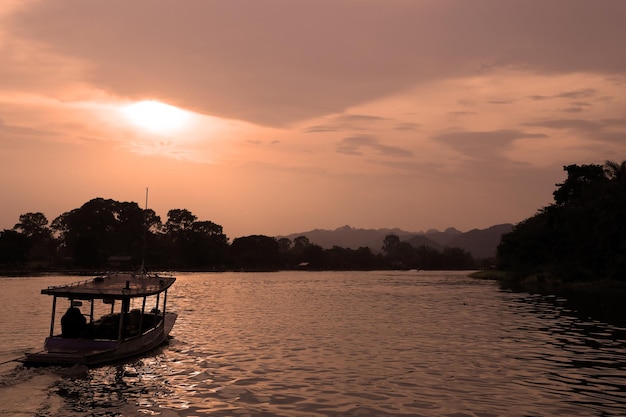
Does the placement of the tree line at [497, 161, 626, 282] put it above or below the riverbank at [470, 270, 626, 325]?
above

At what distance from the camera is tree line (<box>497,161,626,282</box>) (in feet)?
307

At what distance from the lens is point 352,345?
1550 inches

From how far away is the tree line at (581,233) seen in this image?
307ft

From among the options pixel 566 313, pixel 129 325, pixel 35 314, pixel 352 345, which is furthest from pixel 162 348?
pixel 566 313

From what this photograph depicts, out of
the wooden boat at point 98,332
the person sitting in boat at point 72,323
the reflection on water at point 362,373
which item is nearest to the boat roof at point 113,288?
the wooden boat at point 98,332

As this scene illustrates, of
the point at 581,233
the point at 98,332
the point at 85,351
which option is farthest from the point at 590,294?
the point at 85,351

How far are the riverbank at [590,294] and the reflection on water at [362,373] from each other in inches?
315

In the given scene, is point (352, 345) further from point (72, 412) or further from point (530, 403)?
point (72, 412)

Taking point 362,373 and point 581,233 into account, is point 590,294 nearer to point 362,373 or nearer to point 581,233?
point 581,233

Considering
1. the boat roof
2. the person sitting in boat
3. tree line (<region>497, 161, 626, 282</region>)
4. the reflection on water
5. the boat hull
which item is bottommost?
the reflection on water

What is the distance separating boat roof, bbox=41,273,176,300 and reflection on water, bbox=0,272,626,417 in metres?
3.80

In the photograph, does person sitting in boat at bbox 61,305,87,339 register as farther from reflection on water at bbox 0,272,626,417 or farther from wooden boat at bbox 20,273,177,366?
reflection on water at bbox 0,272,626,417

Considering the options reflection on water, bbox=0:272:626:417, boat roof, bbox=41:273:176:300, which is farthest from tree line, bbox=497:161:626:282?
boat roof, bbox=41:273:176:300

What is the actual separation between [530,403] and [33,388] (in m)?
20.6
